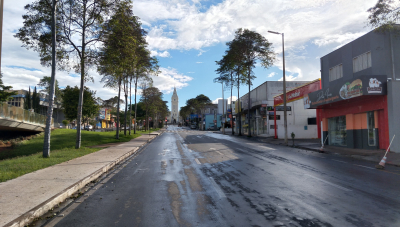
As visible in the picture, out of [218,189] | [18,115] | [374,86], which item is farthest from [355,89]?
[18,115]

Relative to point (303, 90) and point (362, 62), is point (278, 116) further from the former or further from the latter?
point (362, 62)

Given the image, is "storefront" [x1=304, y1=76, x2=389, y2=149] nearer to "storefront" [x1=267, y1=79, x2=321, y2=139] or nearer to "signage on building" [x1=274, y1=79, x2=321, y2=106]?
"signage on building" [x1=274, y1=79, x2=321, y2=106]

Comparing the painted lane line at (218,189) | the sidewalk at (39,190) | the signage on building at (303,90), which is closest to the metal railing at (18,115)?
the sidewalk at (39,190)

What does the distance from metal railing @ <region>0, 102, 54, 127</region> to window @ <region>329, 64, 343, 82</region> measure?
1001 inches

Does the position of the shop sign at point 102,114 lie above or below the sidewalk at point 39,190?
above

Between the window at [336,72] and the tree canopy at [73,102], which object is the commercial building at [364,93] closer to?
the window at [336,72]

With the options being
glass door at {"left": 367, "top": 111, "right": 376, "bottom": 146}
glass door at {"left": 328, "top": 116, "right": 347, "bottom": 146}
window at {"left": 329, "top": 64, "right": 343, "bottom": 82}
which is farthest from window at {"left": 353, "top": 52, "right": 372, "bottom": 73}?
glass door at {"left": 328, "top": 116, "right": 347, "bottom": 146}

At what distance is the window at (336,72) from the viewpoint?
21675 mm

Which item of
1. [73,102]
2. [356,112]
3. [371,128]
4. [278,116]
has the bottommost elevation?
[371,128]

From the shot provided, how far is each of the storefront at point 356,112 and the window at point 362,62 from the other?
2.00 meters

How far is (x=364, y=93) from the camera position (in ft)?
52.9

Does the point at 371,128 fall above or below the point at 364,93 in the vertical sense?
below

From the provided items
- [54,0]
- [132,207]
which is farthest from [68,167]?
→ [54,0]

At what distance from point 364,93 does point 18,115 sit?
25.2 meters
